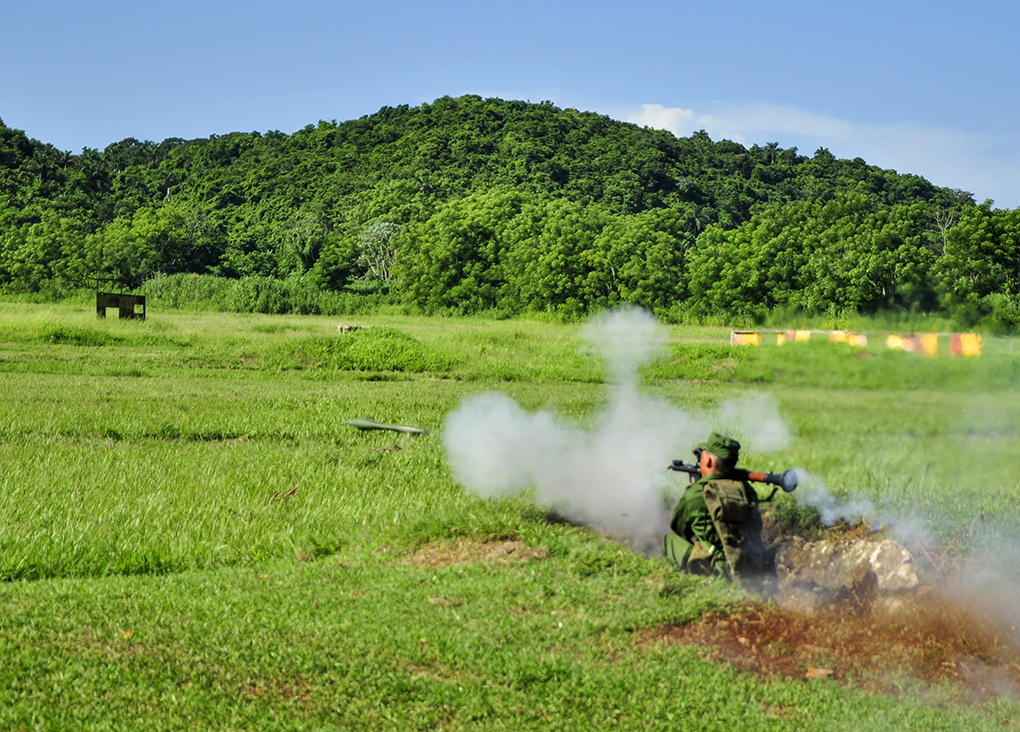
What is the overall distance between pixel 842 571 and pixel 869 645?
1.18 m

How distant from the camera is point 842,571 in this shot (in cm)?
609

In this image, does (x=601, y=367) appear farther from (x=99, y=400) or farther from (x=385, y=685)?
(x=385, y=685)

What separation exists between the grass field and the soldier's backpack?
0.21 metres

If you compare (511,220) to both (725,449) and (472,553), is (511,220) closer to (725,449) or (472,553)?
(472,553)

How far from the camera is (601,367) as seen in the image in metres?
21.5

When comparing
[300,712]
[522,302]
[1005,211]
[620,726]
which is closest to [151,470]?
[300,712]

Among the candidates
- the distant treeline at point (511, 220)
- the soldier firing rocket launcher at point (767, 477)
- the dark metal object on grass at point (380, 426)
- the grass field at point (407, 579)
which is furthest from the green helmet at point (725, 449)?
the dark metal object on grass at point (380, 426)

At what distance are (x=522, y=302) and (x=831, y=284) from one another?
42.6m

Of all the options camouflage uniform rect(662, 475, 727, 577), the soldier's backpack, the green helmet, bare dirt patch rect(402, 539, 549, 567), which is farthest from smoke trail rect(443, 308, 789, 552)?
the green helmet

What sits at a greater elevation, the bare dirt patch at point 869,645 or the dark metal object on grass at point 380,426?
the dark metal object on grass at point 380,426

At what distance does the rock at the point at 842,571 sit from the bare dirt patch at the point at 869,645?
0.25 m

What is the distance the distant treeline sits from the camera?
605cm

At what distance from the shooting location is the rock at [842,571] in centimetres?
576

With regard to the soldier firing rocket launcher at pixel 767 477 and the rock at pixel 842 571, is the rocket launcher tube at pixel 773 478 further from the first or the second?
the rock at pixel 842 571
